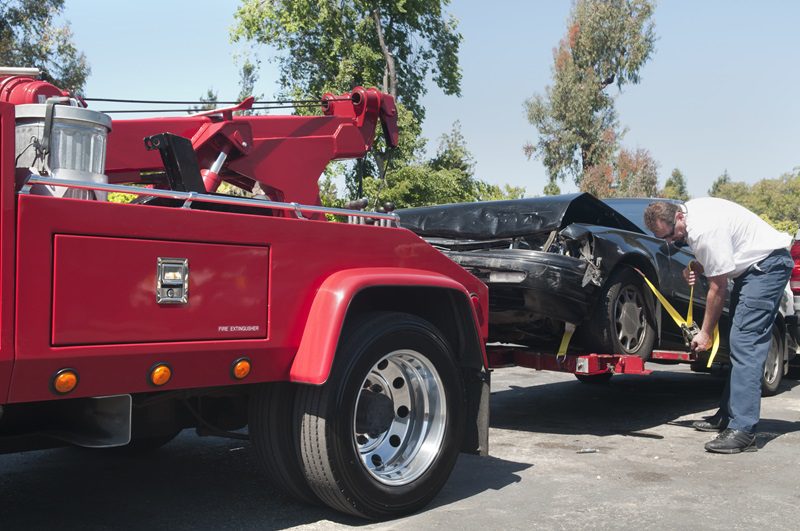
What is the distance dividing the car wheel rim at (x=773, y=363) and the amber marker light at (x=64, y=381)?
6.82 metres

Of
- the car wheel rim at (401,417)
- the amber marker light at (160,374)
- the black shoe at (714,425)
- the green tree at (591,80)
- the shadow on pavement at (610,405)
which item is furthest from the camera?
the green tree at (591,80)

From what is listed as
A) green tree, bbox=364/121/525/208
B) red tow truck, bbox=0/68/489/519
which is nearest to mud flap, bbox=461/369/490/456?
red tow truck, bbox=0/68/489/519

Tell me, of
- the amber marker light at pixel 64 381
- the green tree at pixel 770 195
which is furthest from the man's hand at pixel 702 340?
the green tree at pixel 770 195

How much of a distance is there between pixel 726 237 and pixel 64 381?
14.2 feet

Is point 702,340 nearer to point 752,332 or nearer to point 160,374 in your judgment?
point 752,332

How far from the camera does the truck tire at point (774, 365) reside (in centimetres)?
796

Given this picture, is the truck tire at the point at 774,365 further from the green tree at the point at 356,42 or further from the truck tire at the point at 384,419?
the green tree at the point at 356,42

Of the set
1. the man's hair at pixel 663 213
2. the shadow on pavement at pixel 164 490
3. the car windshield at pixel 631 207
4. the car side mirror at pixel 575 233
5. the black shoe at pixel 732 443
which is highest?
the car windshield at pixel 631 207

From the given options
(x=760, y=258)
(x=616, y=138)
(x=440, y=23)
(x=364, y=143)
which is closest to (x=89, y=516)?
(x=364, y=143)

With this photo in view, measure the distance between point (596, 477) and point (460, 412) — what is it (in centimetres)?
108

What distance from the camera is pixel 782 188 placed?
361 feet

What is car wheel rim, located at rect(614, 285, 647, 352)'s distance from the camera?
5.98 metres

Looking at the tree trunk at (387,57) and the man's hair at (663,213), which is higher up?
the tree trunk at (387,57)

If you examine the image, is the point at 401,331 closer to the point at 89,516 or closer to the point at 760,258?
the point at 89,516
